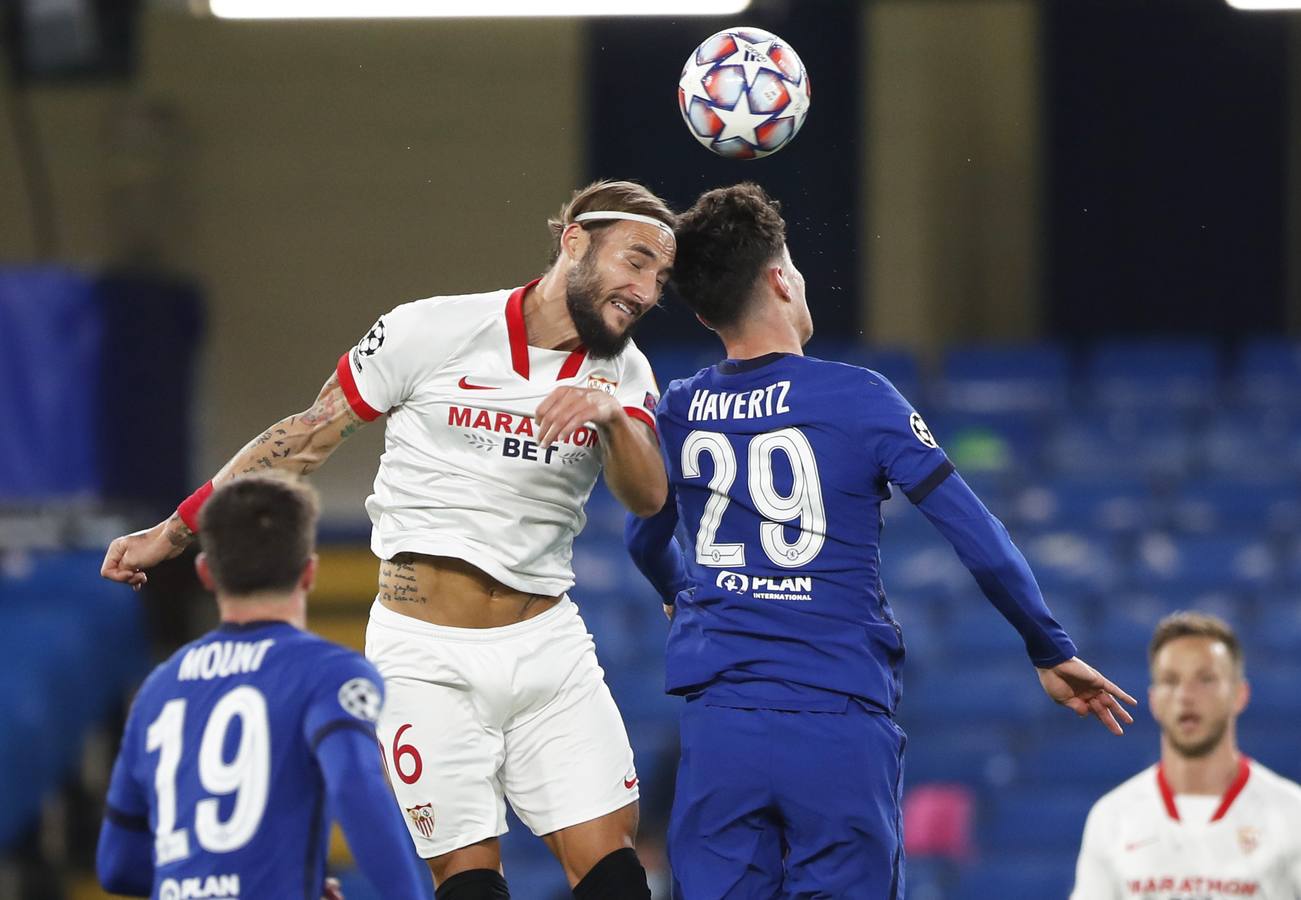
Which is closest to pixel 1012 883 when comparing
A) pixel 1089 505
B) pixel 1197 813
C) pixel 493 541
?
pixel 1197 813

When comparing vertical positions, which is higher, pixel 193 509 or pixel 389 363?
pixel 389 363

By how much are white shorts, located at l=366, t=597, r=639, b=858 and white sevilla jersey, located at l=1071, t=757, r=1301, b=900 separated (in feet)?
5.91

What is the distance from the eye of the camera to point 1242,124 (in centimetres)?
1345

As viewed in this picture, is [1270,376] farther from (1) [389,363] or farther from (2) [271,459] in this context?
(2) [271,459]

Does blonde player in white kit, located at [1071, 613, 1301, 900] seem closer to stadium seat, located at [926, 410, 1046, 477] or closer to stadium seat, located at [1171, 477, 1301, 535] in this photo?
stadium seat, located at [1171, 477, 1301, 535]

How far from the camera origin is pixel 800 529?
4.03 meters

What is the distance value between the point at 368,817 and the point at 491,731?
3.75 ft

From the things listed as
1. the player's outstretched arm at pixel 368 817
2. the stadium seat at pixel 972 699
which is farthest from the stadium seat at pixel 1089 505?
the player's outstretched arm at pixel 368 817

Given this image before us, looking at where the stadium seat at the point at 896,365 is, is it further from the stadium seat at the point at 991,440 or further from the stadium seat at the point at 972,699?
the stadium seat at the point at 972,699

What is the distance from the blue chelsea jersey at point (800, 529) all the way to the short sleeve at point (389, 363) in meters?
0.71

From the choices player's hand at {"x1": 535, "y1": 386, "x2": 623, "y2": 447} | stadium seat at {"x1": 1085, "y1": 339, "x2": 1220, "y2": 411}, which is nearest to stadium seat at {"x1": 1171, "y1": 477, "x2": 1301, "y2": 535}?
Answer: stadium seat at {"x1": 1085, "y1": 339, "x2": 1220, "y2": 411}

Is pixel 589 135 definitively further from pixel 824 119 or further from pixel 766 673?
pixel 766 673

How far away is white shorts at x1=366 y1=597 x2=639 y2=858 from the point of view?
168 inches

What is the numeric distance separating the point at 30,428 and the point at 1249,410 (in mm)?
7194
